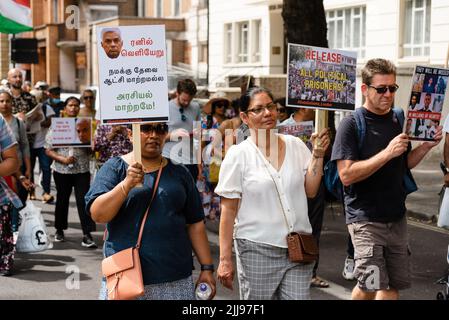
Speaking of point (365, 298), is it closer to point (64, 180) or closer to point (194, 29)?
point (64, 180)

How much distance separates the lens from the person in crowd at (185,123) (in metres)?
10.1

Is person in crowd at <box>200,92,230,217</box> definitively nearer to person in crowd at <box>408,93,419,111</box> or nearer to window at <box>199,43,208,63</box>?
person in crowd at <box>408,93,419,111</box>

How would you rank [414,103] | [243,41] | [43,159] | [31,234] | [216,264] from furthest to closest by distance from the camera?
1. [243,41]
2. [43,159]
3. [216,264]
4. [31,234]
5. [414,103]

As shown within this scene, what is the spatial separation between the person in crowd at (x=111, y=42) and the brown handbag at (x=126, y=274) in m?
0.86

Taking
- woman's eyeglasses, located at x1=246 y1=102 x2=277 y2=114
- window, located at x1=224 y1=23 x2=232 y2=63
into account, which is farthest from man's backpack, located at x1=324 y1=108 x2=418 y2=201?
window, located at x1=224 y1=23 x2=232 y2=63

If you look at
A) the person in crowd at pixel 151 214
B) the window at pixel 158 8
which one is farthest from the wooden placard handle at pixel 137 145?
the window at pixel 158 8

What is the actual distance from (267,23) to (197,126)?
19.6 metres

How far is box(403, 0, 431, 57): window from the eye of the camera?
21.1 m

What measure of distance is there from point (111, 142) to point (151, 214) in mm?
4946

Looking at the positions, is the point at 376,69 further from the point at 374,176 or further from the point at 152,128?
the point at 152,128

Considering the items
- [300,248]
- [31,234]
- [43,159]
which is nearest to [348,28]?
[43,159]

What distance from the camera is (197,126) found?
10.2 meters

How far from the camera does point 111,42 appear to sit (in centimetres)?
479

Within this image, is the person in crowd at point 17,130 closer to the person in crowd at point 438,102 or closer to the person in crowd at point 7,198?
the person in crowd at point 7,198
